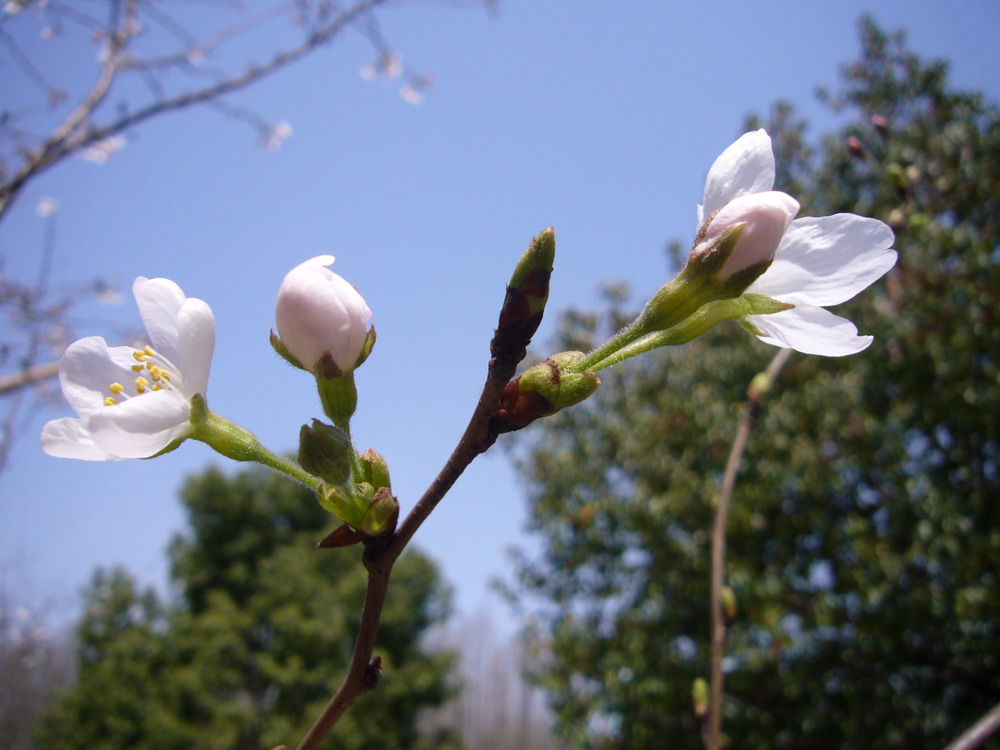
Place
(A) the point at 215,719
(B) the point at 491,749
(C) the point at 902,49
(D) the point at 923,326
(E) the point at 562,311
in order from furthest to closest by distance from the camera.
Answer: (B) the point at 491,749 < (A) the point at 215,719 < (E) the point at 562,311 < (C) the point at 902,49 < (D) the point at 923,326

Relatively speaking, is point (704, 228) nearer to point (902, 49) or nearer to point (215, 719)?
point (902, 49)

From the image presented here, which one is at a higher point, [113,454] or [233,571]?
[233,571]

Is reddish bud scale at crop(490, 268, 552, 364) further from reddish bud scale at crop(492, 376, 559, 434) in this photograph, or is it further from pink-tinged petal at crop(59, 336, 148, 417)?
pink-tinged petal at crop(59, 336, 148, 417)

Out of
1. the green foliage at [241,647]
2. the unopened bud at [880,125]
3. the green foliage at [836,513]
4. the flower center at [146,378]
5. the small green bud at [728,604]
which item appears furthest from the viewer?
the green foliage at [241,647]

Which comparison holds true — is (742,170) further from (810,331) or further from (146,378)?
(146,378)

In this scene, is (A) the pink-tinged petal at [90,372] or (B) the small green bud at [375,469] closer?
(B) the small green bud at [375,469]

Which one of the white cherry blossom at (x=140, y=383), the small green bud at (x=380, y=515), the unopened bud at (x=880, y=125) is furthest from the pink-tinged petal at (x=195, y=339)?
the unopened bud at (x=880, y=125)

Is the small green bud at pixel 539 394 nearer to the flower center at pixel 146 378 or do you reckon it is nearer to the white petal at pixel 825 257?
the white petal at pixel 825 257

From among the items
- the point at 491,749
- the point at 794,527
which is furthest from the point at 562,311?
the point at 491,749
